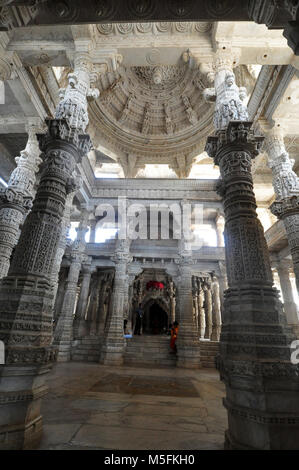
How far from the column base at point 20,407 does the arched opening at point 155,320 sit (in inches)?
828

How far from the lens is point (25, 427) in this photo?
241cm

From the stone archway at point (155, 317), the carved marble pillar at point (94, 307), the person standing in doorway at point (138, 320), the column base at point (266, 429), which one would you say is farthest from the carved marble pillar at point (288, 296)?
the column base at point (266, 429)

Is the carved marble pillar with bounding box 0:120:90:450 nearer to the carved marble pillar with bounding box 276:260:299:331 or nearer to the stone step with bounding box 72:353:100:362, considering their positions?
the stone step with bounding box 72:353:100:362

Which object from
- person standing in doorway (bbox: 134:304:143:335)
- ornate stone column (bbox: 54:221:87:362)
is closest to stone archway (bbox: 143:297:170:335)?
person standing in doorway (bbox: 134:304:143:335)

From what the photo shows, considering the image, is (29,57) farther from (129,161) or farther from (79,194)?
(129,161)

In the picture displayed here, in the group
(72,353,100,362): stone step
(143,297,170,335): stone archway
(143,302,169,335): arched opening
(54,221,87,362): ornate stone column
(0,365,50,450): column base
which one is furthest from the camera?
(143,302,169,335): arched opening

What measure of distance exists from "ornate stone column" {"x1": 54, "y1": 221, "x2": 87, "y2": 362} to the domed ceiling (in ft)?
19.7

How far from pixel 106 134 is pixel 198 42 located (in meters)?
8.08

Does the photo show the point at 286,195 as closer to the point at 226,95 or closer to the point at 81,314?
the point at 226,95

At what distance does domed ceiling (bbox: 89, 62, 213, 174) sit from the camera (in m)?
13.0

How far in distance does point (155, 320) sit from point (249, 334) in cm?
2307

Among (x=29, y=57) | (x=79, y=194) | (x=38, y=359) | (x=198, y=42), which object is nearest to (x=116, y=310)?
(x=79, y=194)

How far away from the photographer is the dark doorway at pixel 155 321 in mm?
23578

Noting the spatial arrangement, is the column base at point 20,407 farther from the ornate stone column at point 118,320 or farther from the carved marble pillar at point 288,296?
the carved marble pillar at point 288,296
